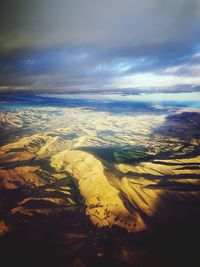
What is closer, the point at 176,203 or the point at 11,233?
the point at 11,233

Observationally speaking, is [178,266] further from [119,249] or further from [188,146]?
[188,146]

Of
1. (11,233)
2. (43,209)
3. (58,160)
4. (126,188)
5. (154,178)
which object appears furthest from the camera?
(58,160)

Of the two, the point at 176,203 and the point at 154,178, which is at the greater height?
the point at 176,203

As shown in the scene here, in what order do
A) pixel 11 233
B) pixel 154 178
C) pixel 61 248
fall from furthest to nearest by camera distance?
pixel 154 178 → pixel 11 233 → pixel 61 248

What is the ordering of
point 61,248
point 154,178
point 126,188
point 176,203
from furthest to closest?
point 154,178, point 126,188, point 176,203, point 61,248

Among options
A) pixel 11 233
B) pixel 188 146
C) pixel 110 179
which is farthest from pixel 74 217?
pixel 188 146

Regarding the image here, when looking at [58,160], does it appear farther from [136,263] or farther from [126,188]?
[136,263]

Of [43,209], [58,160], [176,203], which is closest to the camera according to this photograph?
[43,209]

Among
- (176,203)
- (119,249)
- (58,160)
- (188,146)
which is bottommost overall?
(188,146)

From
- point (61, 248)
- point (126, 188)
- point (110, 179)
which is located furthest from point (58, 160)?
point (61, 248)
